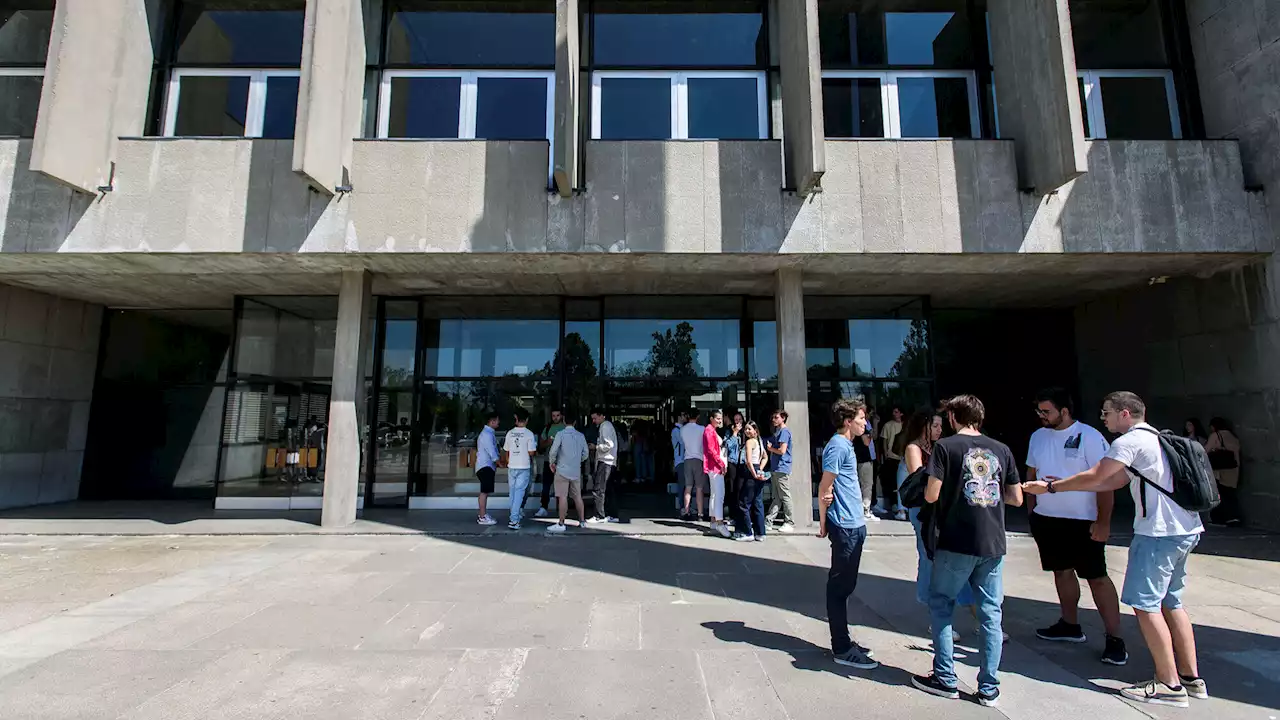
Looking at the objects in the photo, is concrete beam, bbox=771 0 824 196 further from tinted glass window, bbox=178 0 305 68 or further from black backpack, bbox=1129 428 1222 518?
tinted glass window, bbox=178 0 305 68

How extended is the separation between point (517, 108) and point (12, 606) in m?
9.14

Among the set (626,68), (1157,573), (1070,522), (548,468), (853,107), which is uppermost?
(626,68)

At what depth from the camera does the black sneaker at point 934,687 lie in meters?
3.62

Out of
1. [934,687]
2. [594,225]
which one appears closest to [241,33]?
[594,225]

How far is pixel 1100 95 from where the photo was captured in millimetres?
10523

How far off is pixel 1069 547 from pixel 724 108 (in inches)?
337

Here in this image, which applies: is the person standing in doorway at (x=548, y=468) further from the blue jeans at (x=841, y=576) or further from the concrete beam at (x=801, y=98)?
the blue jeans at (x=841, y=576)

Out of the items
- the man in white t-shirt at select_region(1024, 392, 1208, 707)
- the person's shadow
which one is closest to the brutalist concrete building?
the person's shadow

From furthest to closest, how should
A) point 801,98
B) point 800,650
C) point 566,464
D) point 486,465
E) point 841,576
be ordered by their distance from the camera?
1. point 486,465
2. point 566,464
3. point 801,98
4. point 800,650
5. point 841,576

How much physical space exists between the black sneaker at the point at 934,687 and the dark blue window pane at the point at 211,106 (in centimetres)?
1238

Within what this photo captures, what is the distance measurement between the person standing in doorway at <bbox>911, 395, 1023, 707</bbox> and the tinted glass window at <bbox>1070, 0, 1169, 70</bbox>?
35.5ft

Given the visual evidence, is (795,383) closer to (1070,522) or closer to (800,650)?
(1070,522)

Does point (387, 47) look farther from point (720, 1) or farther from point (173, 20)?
point (720, 1)

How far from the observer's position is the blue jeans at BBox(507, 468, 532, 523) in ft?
30.2
